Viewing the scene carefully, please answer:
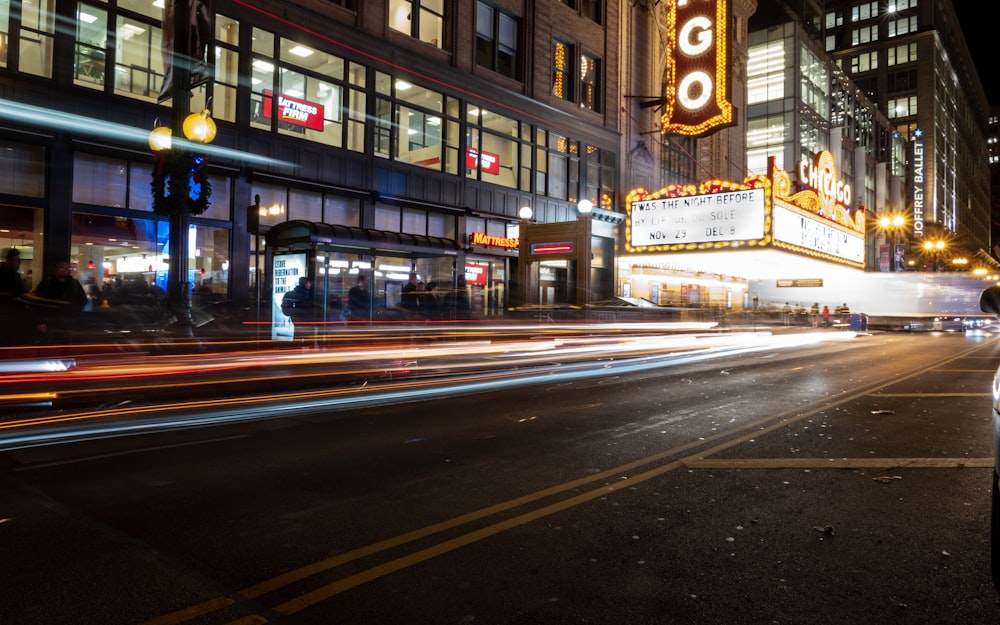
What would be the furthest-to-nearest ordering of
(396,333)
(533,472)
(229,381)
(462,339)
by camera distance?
(462,339), (396,333), (229,381), (533,472)

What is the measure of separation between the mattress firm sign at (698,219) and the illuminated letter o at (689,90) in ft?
18.1

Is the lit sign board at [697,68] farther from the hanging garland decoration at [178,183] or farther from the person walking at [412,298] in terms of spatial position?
the hanging garland decoration at [178,183]

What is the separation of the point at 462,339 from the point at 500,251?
11.2m

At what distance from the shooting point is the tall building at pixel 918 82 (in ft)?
238

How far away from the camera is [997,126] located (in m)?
153

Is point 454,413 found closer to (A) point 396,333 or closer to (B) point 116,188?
(A) point 396,333

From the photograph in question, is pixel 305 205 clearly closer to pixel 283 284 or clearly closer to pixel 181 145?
pixel 283 284

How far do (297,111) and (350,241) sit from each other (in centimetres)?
805

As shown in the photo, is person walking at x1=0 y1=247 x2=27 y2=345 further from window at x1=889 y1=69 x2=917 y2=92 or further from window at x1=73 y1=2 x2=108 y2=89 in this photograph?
window at x1=889 y1=69 x2=917 y2=92

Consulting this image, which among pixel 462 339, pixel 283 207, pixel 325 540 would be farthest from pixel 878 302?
pixel 325 540

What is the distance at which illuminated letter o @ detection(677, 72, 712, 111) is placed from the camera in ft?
95.7

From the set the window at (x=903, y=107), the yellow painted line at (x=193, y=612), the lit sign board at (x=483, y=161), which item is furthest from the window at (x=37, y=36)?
the window at (x=903, y=107)

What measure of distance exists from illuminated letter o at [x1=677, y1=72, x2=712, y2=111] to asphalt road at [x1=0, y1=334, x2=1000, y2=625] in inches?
915

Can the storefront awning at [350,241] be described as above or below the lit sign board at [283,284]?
above
